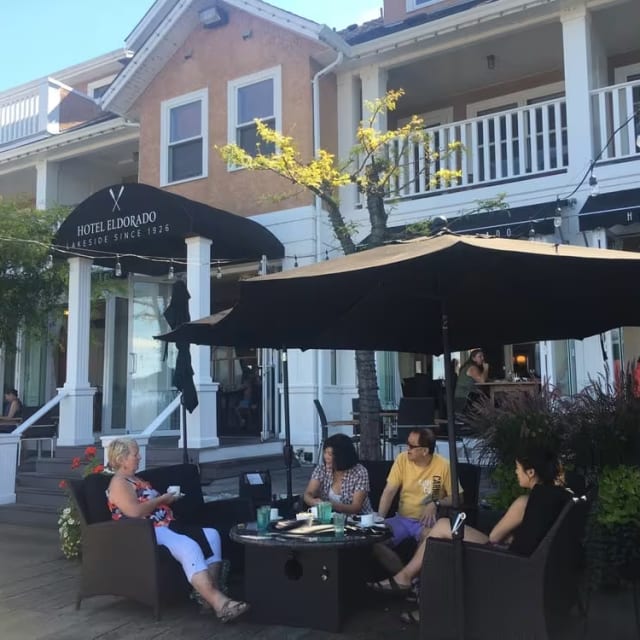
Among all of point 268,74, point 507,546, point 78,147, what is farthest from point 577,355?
point 78,147

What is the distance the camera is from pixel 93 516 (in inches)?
190

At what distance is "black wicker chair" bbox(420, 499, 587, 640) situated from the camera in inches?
137

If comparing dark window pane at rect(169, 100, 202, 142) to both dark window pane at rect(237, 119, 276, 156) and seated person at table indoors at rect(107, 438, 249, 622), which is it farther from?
seated person at table indoors at rect(107, 438, 249, 622)

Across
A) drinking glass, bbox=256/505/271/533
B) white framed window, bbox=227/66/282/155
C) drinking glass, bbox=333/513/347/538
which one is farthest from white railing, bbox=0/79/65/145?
drinking glass, bbox=333/513/347/538

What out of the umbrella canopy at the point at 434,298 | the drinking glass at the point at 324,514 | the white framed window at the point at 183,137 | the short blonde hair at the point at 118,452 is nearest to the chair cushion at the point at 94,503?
the short blonde hair at the point at 118,452

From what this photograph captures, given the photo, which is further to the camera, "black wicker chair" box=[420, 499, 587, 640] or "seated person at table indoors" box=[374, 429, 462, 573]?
"seated person at table indoors" box=[374, 429, 462, 573]

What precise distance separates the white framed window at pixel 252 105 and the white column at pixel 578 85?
14.0 feet

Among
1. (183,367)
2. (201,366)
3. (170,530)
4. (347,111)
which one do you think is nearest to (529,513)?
(170,530)

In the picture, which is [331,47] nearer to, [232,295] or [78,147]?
[232,295]

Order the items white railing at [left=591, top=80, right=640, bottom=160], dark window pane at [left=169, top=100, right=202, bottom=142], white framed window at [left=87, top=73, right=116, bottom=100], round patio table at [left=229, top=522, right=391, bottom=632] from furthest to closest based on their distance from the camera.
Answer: white framed window at [left=87, top=73, right=116, bottom=100] < dark window pane at [left=169, top=100, right=202, bottom=142] < white railing at [left=591, top=80, right=640, bottom=160] < round patio table at [left=229, top=522, right=391, bottom=632]

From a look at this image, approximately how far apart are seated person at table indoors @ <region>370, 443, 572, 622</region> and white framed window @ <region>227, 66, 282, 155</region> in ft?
26.6

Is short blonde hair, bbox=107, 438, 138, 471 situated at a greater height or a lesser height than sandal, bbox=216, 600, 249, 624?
greater

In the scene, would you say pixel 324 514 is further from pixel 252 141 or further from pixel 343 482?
pixel 252 141

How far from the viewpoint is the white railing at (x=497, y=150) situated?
9438 mm
